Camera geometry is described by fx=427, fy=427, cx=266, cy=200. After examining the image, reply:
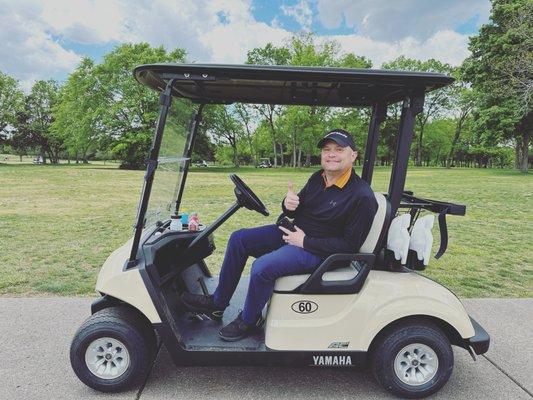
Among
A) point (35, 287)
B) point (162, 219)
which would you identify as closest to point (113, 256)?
point (162, 219)

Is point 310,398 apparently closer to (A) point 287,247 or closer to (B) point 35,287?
(A) point 287,247

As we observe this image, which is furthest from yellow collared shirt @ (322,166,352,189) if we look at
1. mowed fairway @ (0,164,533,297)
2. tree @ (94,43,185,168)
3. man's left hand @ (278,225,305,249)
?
tree @ (94,43,185,168)

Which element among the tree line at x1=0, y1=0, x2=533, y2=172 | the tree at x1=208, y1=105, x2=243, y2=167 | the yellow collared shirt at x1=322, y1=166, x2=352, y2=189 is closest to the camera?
the yellow collared shirt at x1=322, y1=166, x2=352, y2=189

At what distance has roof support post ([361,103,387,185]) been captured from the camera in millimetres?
3293

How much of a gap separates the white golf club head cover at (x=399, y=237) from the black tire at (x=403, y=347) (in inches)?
17.0

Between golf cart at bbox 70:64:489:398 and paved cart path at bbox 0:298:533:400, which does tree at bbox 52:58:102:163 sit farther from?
golf cart at bbox 70:64:489:398

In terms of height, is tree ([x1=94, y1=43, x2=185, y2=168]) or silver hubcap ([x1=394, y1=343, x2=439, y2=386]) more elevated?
A: tree ([x1=94, y1=43, x2=185, y2=168])

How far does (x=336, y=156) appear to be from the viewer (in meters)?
2.71

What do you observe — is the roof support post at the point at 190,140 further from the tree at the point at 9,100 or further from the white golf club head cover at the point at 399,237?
the tree at the point at 9,100

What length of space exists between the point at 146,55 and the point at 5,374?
37.0 meters

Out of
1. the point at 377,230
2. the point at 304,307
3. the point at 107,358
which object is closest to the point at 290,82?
the point at 377,230

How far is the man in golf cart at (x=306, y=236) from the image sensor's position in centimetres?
256

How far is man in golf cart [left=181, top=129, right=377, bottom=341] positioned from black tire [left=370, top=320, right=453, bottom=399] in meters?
0.60

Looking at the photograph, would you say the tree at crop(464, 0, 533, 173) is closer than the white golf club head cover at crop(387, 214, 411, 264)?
No
